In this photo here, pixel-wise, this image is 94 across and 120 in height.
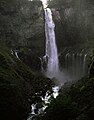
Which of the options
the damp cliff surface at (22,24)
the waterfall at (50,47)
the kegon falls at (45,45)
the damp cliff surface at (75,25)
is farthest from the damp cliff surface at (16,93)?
the damp cliff surface at (75,25)

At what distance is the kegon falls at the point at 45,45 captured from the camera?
803 inches

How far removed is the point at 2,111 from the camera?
1393 centimetres

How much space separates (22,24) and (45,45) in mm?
3702

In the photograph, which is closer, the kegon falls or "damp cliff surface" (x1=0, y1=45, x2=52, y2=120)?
"damp cliff surface" (x1=0, y1=45, x2=52, y2=120)

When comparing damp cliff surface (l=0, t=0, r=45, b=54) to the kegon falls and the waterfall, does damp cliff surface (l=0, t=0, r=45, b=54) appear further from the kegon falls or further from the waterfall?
the waterfall

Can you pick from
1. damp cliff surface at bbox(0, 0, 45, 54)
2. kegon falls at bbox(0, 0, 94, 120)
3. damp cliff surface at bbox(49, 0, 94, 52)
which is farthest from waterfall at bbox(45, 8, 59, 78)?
damp cliff surface at bbox(0, 0, 45, 54)

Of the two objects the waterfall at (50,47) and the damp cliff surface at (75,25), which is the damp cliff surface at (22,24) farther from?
the damp cliff surface at (75,25)

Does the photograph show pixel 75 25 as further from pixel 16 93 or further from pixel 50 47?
pixel 16 93

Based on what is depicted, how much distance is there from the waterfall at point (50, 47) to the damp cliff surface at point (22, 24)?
96 cm

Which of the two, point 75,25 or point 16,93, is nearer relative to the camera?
point 16,93

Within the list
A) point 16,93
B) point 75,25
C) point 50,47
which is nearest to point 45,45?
point 50,47

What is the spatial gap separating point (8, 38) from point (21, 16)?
2.85 m

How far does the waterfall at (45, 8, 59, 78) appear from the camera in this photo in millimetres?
30486

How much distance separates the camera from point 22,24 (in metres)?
28.9
